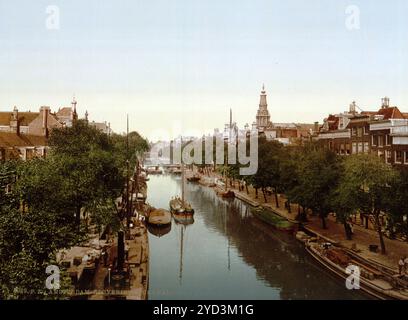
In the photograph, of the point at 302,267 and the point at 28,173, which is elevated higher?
the point at 28,173

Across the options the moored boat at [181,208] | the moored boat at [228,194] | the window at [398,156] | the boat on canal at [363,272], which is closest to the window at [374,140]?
the window at [398,156]

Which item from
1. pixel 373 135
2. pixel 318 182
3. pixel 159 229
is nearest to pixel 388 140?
pixel 373 135

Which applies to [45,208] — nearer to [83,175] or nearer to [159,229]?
[83,175]

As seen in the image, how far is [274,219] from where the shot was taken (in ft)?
199

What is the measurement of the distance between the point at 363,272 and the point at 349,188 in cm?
903

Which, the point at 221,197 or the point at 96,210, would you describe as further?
the point at 221,197

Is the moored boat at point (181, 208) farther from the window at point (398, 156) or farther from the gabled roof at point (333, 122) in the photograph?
the window at point (398, 156)

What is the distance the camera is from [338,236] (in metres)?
49.8

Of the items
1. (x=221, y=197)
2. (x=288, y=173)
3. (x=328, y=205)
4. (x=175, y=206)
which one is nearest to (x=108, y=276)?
(x=328, y=205)

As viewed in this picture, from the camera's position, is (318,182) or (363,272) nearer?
(363,272)

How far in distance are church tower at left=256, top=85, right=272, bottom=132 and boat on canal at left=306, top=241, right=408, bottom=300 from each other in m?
133
